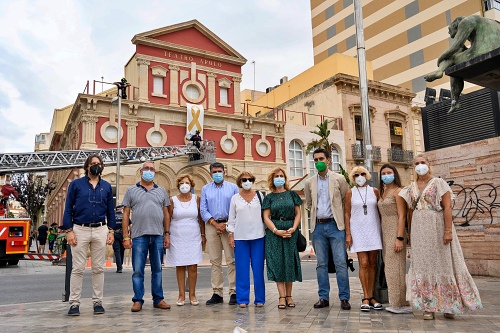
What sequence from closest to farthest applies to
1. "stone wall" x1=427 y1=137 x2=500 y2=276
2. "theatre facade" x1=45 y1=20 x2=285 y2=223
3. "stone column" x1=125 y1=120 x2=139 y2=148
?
"stone wall" x1=427 y1=137 x2=500 y2=276 < "theatre facade" x1=45 y1=20 x2=285 y2=223 < "stone column" x1=125 y1=120 x2=139 y2=148

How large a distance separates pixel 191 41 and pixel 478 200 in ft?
66.9

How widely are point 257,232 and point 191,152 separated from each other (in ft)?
56.7

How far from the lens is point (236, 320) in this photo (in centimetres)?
505

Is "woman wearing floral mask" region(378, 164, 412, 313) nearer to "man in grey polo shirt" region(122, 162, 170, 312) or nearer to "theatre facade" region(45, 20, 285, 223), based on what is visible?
"man in grey polo shirt" region(122, 162, 170, 312)

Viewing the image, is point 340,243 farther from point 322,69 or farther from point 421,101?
point 421,101

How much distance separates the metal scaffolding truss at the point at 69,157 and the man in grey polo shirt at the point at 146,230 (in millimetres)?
14665

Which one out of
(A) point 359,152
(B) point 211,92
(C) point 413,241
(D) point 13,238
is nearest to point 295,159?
(A) point 359,152

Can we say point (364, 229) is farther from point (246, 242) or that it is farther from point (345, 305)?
point (246, 242)

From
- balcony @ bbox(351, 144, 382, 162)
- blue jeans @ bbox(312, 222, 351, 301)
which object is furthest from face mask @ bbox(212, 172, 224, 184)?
balcony @ bbox(351, 144, 382, 162)

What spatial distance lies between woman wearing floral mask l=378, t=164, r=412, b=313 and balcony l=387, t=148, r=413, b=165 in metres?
25.2

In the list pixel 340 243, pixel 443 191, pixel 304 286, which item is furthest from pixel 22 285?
pixel 443 191

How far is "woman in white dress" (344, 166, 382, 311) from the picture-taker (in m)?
5.62

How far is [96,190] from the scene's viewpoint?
19.4 ft

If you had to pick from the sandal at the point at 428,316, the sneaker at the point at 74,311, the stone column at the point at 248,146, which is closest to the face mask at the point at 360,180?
the sandal at the point at 428,316
